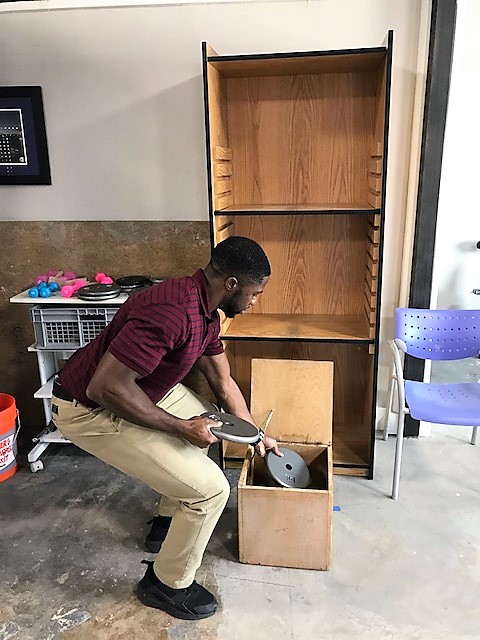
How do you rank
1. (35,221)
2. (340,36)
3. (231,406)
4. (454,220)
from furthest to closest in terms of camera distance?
(454,220) < (35,221) < (340,36) < (231,406)

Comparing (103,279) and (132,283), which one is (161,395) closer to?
(132,283)

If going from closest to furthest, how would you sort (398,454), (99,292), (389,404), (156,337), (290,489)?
(156,337), (290,489), (398,454), (99,292), (389,404)

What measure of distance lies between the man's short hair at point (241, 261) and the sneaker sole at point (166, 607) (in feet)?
3.81

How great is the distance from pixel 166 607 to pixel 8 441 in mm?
1236

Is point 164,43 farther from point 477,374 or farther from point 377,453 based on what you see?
point 477,374

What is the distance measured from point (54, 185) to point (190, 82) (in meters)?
0.87

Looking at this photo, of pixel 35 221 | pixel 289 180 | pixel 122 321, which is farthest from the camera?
pixel 35 221

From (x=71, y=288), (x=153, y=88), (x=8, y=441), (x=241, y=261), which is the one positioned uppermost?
(x=153, y=88)

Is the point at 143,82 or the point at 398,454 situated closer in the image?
the point at 398,454

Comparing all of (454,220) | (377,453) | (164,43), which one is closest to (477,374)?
(454,220)

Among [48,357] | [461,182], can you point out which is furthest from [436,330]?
[48,357]

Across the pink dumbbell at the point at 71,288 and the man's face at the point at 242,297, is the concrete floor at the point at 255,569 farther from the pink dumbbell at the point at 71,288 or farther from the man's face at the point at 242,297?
the man's face at the point at 242,297

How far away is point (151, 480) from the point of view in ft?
5.95

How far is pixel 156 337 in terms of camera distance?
1.65m
